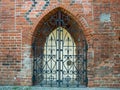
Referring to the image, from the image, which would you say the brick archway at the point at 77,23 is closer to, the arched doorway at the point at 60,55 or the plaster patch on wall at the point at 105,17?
the arched doorway at the point at 60,55

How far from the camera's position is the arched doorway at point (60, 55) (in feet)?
24.8

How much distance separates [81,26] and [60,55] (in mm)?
957

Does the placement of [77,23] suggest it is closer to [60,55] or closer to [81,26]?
[81,26]

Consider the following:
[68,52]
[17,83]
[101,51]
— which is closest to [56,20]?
[68,52]

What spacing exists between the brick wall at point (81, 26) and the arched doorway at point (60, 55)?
25 centimetres

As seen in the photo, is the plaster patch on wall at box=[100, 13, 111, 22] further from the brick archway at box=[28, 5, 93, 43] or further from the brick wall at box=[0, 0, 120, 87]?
the brick archway at box=[28, 5, 93, 43]

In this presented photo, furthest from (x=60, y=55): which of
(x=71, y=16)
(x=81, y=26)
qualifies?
(x=71, y=16)

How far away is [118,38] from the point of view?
287 inches

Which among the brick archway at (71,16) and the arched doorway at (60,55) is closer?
the brick archway at (71,16)

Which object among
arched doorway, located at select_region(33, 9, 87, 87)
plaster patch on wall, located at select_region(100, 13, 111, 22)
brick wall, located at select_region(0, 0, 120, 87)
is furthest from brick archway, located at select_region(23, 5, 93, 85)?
plaster patch on wall, located at select_region(100, 13, 111, 22)

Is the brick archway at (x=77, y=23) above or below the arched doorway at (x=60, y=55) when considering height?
above

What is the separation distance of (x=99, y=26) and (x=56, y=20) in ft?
3.89

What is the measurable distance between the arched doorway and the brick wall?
25 cm

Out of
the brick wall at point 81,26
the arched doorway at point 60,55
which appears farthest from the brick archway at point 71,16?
the arched doorway at point 60,55
